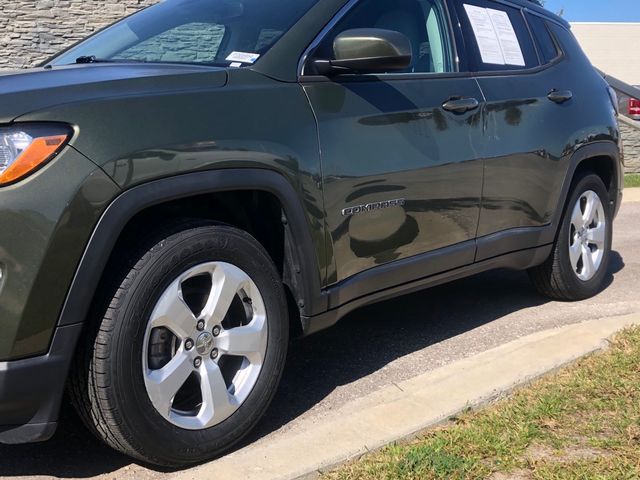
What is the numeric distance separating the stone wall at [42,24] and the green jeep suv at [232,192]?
37.5 ft

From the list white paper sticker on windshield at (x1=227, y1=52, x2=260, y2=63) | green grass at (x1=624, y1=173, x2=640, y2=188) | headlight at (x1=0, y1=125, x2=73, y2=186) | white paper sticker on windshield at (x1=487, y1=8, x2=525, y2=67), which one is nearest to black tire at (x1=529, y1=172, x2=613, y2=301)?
white paper sticker on windshield at (x1=487, y1=8, x2=525, y2=67)

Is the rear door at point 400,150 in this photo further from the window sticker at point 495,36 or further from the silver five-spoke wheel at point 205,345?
the silver five-spoke wheel at point 205,345

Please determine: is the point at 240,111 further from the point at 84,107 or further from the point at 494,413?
the point at 494,413

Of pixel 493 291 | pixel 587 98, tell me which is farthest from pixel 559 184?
pixel 493 291

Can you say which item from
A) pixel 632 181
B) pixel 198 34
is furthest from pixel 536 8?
pixel 632 181

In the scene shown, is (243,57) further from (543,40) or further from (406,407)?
(543,40)

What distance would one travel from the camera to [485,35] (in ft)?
14.3

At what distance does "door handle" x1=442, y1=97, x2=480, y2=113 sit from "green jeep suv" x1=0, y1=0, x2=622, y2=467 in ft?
0.03

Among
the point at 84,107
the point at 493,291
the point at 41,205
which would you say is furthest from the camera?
the point at 493,291

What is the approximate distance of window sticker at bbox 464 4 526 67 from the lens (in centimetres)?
430

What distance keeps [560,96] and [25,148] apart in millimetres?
3189

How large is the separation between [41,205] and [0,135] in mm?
246

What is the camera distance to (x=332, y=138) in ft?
10.5

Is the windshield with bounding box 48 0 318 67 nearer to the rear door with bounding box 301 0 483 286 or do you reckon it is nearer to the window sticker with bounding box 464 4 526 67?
the rear door with bounding box 301 0 483 286
